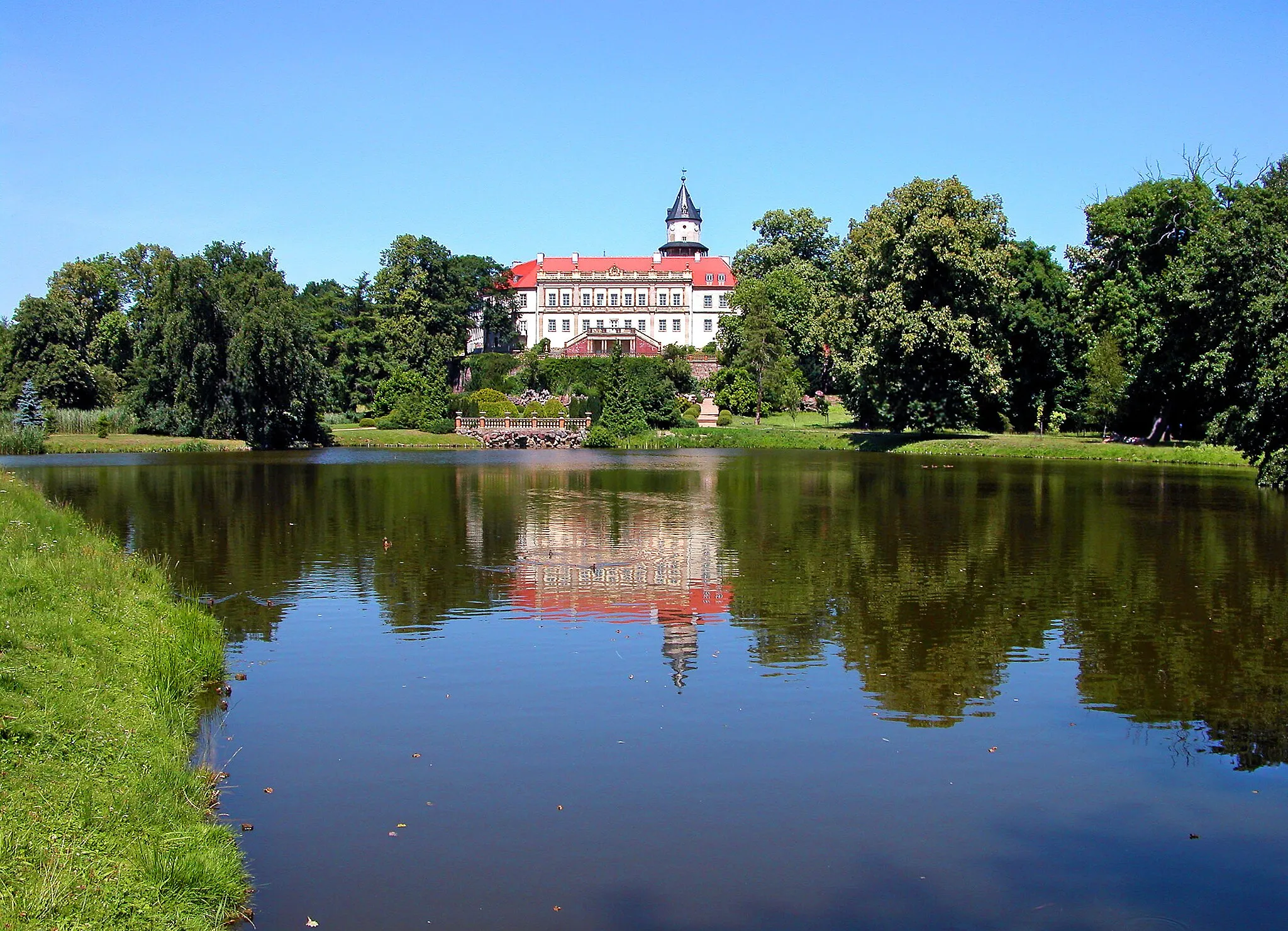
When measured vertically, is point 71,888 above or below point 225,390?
below

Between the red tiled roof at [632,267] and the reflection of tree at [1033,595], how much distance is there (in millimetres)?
90536

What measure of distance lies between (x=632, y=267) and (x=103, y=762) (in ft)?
383

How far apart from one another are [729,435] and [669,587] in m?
48.8

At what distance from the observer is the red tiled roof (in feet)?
391

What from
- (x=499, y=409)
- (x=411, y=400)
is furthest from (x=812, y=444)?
(x=411, y=400)

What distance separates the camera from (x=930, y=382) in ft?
179

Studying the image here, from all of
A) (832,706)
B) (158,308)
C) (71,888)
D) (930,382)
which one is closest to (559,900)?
(71,888)

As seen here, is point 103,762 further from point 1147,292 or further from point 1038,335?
point 1038,335

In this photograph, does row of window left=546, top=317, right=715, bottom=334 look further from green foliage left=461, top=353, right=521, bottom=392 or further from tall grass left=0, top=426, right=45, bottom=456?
tall grass left=0, top=426, right=45, bottom=456

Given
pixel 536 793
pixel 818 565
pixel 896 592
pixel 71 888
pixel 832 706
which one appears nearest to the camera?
pixel 71 888

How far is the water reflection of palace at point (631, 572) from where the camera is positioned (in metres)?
14.5

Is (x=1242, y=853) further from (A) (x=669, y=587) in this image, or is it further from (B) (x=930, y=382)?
(B) (x=930, y=382)

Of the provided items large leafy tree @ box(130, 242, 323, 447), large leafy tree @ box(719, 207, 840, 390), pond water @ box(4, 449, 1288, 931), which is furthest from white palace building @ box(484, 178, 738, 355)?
pond water @ box(4, 449, 1288, 931)

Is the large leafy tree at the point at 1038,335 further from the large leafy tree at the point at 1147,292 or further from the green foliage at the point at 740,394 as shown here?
the green foliage at the point at 740,394
